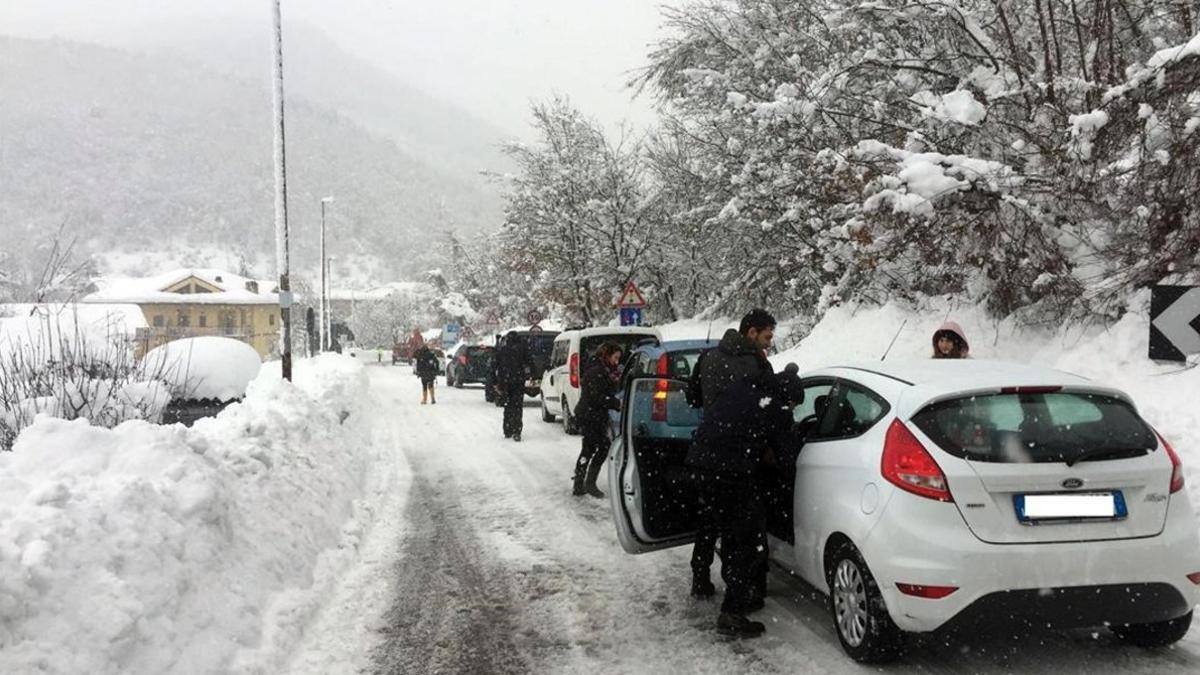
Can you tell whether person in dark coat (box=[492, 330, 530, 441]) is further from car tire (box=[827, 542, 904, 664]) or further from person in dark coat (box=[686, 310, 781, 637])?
car tire (box=[827, 542, 904, 664])

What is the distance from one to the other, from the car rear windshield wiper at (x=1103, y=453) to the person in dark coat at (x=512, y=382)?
10.5 m

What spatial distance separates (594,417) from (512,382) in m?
4.97

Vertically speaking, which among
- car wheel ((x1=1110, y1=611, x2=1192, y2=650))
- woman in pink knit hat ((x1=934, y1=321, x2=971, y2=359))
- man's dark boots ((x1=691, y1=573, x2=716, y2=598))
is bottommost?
man's dark boots ((x1=691, y1=573, x2=716, y2=598))

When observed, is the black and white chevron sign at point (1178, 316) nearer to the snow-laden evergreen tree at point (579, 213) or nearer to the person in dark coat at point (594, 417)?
the person in dark coat at point (594, 417)

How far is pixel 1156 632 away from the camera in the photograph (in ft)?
13.9

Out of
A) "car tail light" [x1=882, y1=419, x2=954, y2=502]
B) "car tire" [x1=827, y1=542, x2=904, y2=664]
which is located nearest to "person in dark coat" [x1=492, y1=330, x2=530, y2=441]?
"car tire" [x1=827, y1=542, x2=904, y2=664]

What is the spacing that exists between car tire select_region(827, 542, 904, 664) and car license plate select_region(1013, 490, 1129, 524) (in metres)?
0.76

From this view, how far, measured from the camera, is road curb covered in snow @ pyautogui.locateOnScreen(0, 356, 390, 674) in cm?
361

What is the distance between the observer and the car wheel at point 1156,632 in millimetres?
4198

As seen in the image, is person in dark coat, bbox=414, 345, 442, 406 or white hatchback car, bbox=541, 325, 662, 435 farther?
person in dark coat, bbox=414, 345, 442, 406

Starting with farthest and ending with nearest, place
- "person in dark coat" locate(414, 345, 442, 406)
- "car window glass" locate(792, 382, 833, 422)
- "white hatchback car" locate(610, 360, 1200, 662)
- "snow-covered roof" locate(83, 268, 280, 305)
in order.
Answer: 1. "snow-covered roof" locate(83, 268, 280, 305)
2. "person in dark coat" locate(414, 345, 442, 406)
3. "car window glass" locate(792, 382, 833, 422)
4. "white hatchback car" locate(610, 360, 1200, 662)

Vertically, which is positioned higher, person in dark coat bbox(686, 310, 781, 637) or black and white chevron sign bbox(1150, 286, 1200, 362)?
black and white chevron sign bbox(1150, 286, 1200, 362)

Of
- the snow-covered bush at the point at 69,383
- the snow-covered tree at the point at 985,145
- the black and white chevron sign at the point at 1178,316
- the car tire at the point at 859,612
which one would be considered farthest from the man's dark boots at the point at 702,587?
the snow-covered bush at the point at 69,383

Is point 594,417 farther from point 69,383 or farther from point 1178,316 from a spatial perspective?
point 69,383
